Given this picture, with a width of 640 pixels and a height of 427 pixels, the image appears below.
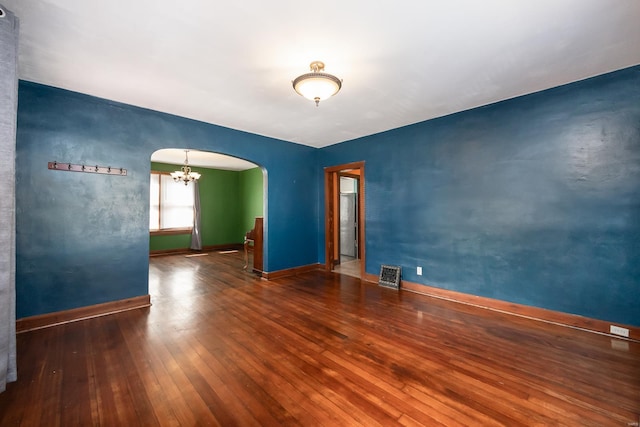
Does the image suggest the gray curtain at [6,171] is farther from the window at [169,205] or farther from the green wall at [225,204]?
the green wall at [225,204]

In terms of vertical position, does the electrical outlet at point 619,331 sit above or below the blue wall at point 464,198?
below

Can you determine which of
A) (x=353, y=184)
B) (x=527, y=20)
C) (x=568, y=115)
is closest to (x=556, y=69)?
(x=568, y=115)

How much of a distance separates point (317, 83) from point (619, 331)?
13.1 feet

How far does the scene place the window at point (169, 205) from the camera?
7758 millimetres

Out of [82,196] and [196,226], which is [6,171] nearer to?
[82,196]

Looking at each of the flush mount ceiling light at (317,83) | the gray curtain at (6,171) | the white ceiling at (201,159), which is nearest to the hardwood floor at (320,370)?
the gray curtain at (6,171)

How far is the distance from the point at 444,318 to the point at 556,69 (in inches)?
118

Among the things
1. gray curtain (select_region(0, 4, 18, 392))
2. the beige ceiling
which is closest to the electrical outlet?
the beige ceiling

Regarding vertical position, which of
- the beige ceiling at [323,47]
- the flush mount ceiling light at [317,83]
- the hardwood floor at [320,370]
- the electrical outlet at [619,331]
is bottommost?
the hardwood floor at [320,370]

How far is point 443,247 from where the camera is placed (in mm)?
4027

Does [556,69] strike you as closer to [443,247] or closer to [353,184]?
[443,247]

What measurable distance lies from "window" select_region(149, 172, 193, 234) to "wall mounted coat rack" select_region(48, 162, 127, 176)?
4703mm

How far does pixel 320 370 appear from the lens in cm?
213

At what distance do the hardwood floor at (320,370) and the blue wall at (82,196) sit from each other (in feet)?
1.67
